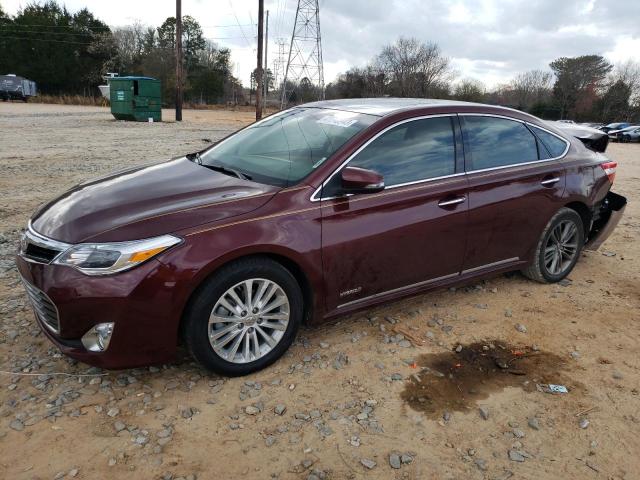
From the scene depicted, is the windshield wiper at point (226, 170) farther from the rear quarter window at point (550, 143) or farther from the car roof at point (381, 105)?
the rear quarter window at point (550, 143)

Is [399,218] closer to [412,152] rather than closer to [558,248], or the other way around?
[412,152]

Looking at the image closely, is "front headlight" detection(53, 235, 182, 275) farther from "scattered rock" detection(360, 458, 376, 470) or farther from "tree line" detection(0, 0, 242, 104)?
"tree line" detection(0, 0, 242, 104)

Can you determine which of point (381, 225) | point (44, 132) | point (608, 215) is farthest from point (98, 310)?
point (44, 132)

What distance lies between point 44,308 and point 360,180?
1958 mm

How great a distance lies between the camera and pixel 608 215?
16.8 ft

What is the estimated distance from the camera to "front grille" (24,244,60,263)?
2718mm

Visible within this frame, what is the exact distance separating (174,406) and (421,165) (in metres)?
2.27

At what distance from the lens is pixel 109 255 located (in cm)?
262

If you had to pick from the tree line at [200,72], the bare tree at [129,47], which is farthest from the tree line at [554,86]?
the bare tree at [129,47]

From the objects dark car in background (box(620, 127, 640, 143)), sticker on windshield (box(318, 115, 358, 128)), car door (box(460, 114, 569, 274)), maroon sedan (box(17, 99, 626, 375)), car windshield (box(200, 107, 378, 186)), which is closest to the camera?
maroon sedan (box(17, 99, 626, 375))

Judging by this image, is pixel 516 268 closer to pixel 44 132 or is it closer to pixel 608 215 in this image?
pixel 608 215

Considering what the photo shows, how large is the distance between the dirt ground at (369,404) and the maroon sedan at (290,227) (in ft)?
0.99

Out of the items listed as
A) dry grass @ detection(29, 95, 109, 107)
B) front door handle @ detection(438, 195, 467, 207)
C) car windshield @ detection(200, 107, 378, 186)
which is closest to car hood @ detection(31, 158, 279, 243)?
car windshield @ detection(200, 107, 378, 186)

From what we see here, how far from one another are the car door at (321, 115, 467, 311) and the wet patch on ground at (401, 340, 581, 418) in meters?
0.59
